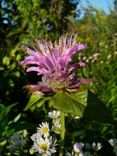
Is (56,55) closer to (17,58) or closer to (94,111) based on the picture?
(94,111)

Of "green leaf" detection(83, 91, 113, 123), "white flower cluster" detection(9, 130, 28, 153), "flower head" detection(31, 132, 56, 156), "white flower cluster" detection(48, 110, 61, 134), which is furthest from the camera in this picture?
"white flower cluster" detection(9, 130, 28, 153)

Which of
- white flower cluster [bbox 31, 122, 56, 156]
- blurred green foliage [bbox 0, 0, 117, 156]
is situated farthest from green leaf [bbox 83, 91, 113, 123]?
blurred green foliage [bbox 0, 0, 117, 156]

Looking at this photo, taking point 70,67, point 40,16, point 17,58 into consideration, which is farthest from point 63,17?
point 70,67

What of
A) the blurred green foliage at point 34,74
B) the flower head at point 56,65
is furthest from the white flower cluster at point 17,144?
the flower head at point 56,65

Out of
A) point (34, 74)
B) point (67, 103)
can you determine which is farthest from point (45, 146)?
point (34, 74)

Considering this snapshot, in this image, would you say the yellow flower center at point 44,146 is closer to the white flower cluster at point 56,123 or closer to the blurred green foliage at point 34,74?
the white flower cluster at point 56,123

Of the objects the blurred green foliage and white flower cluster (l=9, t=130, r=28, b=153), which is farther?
the blurred green foliage

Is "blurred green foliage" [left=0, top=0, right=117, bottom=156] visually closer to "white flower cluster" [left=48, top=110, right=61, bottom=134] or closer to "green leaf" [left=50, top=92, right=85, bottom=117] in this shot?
"white flower cluster" [left=48, top=110, right=61, bottom=134]
